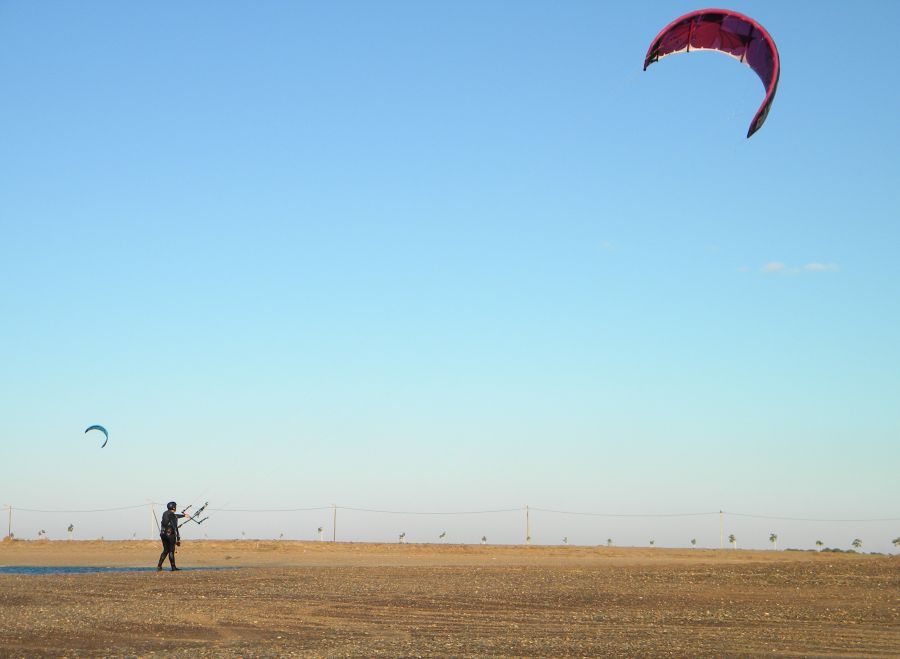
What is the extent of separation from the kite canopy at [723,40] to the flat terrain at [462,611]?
9516mm

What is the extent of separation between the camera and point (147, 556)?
3550 centimetres

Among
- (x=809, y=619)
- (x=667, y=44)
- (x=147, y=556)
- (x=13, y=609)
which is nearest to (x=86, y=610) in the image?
(x=13, y=609)

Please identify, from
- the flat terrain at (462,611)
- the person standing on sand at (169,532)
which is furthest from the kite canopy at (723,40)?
the person standing on sand at (169,532)

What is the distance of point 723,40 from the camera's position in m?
19.8

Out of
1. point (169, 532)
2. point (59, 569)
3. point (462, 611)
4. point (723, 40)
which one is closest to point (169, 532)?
point (169, 532)

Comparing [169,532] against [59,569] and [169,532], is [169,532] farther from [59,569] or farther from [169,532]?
[59,569]

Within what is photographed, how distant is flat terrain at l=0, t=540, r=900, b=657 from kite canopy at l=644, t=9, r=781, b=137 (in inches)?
375

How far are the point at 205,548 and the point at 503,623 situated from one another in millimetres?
29201

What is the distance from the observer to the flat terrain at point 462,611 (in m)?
12.6

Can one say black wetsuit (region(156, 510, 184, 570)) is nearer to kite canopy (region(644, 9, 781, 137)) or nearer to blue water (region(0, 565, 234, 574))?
blue water (region(0, 565, 234, 574))

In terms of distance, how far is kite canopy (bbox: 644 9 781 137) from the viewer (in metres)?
18.7

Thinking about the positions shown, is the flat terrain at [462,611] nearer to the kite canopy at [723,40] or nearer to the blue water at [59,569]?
the blue water at [59,569]

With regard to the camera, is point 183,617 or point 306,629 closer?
point 306,629

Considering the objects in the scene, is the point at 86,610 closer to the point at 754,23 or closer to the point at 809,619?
the point at 809,619
